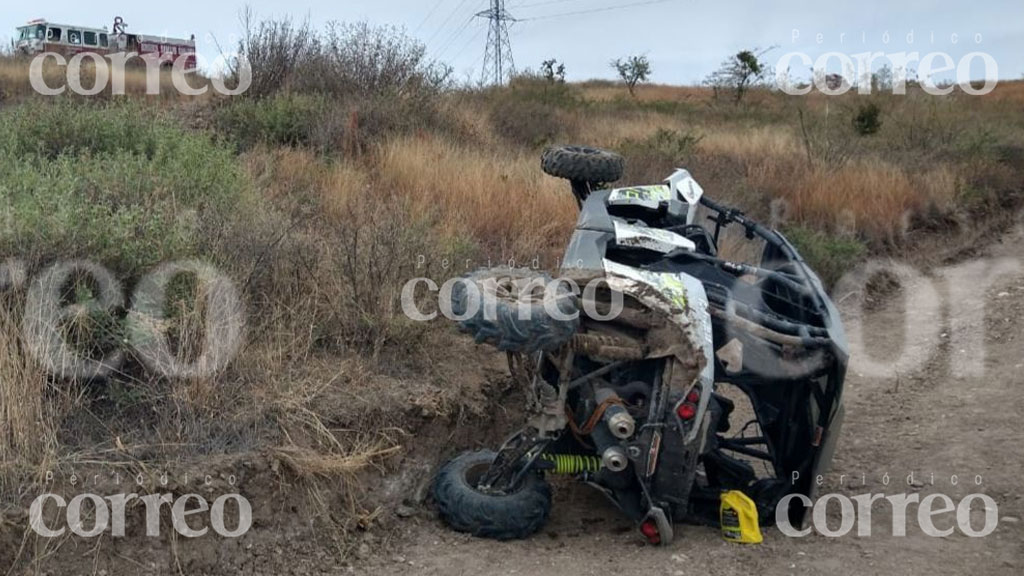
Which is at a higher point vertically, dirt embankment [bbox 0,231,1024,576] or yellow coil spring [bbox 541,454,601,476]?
yellow coil spring [bbox 541,454,601,476]

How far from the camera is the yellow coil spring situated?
437 centimetres

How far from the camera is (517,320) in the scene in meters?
3.93

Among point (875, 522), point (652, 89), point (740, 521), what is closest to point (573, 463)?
point (740, 521)

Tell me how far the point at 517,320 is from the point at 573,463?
0.86m

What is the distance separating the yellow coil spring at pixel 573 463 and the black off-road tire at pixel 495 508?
130 mm

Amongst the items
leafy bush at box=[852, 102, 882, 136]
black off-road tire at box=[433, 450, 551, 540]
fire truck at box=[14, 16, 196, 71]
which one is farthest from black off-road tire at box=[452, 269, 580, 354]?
fire truck at box=[14, 16, 196, 71]

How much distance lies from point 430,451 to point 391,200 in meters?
3.37

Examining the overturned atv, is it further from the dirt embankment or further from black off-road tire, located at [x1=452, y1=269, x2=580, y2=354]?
the dirt embankment

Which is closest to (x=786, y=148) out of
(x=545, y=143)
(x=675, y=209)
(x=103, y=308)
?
(x=545, y=143)

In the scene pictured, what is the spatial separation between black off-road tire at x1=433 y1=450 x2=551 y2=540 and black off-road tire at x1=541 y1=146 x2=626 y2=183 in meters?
2.16

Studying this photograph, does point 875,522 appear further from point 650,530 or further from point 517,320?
point 517,320

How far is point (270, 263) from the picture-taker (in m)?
5.43

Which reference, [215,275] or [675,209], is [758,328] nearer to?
[675,209]

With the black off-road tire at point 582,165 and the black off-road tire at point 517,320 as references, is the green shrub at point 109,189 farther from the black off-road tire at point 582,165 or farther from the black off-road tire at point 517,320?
the black off-road tire at point 582,165
